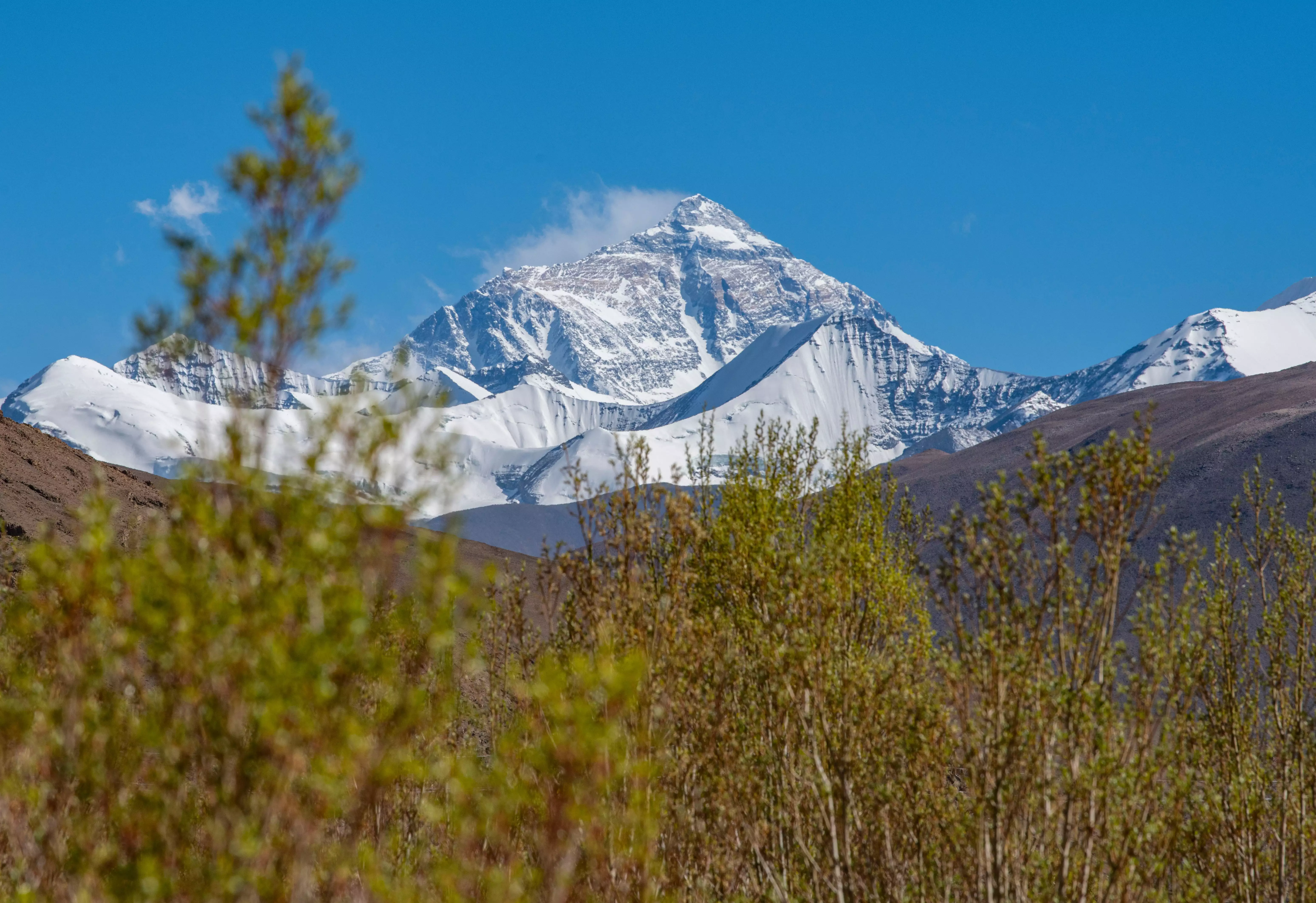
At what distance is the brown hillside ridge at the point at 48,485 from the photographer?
32.2m

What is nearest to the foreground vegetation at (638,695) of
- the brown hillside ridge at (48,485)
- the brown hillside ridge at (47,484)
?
the brown hillside ridge at (48,485)

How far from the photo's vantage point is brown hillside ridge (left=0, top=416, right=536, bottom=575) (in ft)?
105

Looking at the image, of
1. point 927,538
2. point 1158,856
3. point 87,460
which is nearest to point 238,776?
point 1158,856

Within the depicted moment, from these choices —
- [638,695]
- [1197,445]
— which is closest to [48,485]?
[638,695]

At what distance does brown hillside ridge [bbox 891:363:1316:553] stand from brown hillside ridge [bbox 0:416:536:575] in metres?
33.0

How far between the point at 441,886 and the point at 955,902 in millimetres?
6207

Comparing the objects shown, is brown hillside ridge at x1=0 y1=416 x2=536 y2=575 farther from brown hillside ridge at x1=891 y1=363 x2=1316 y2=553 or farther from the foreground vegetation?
brown hillside ridge at x1=891 y1=363 x2=1316 y2=553

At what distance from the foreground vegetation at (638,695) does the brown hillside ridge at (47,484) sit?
24.8 metres

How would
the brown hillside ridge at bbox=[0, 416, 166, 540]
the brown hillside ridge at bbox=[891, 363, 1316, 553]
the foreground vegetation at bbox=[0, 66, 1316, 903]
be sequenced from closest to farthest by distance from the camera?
1. the foreground vegetation at bbox=[0, 66, 1316, 903]
2. the brown hillside ridge at bbox=[0, 416, 166, 540]
3. the brown hillside ridge at bbox=[891, 363, 1316, 553]

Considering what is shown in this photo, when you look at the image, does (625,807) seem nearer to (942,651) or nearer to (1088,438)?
(942,651)

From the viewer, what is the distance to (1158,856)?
729 centimetres

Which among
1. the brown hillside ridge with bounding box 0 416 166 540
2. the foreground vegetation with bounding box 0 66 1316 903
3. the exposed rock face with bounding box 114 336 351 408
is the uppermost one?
the brown hillside ridge with bounding box 0 416 166 540

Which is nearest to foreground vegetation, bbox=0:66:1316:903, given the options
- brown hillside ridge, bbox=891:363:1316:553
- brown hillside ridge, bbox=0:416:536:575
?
brown hillside ridge, bbox=0:416:536:575

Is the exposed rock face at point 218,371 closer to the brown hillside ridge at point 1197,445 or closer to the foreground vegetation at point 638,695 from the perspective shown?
the foreground vegetation at point 638,695
